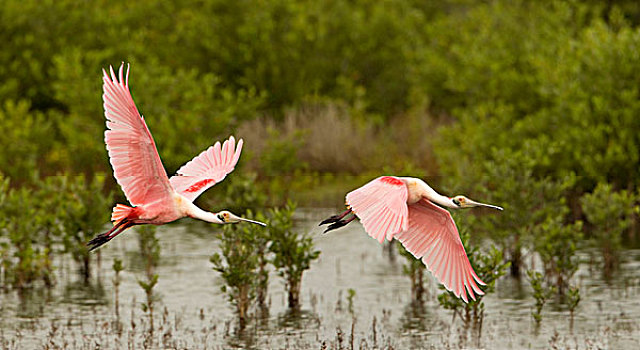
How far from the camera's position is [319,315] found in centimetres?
1401

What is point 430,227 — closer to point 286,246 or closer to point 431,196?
point 431,196

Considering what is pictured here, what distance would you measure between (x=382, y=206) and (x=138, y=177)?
202cm

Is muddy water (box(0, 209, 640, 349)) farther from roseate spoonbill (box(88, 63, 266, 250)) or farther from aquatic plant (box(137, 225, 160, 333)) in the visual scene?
roseate spoonbill (box(88, 63, 266, 250))

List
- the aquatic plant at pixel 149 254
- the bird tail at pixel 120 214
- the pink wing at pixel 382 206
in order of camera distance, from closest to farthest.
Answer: the pink wing at pixel 382 206
the bird tail at pixel 120 214
the aquatic plant at pixel 149 254

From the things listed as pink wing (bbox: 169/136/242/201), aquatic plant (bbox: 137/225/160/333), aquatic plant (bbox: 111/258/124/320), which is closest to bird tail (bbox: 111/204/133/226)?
pink wing (bbox: 169/136/242/201)

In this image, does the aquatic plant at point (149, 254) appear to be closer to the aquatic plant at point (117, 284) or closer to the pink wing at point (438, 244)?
the aquatic plant at point (117, 284)

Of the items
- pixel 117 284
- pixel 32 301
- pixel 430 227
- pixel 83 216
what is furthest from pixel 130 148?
pixel 83 216

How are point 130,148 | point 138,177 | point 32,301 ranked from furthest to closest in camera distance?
point 32,301, point 138,177, point 130,148

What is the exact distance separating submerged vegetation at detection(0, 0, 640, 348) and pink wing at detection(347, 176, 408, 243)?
317cm

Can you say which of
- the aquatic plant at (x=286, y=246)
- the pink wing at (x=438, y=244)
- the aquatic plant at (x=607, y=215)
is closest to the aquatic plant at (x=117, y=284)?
the aquatic plant at (x=286, y=246)

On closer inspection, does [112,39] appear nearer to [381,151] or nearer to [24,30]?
[24,30]

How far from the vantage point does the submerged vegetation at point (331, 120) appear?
15250 mm

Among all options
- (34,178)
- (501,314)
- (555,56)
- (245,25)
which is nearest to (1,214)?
(34,178)

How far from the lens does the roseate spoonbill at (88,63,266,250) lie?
31.1 feet
